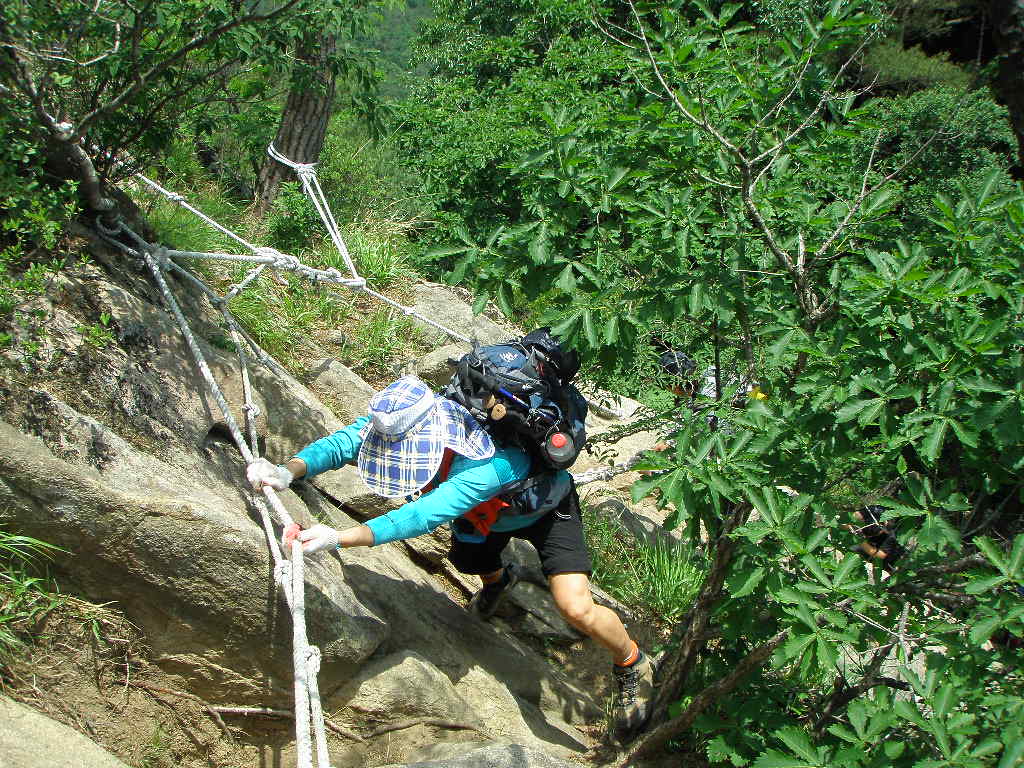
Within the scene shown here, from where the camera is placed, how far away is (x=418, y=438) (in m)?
3.27

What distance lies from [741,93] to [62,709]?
3.34 m

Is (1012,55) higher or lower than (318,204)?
higher

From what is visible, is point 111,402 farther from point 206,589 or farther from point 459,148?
point 459,148

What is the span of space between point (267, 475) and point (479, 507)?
3.12 ft

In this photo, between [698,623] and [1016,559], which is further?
[698,623]

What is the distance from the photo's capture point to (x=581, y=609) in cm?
355

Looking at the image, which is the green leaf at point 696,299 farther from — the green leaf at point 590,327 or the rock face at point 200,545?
the rock face at point 200,545

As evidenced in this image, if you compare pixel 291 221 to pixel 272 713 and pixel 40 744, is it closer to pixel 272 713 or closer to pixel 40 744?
pixel 272 713

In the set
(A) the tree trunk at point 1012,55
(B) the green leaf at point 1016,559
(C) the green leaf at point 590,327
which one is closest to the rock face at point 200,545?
(C) the green leaf at point 590,327

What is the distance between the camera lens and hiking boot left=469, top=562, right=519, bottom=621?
14.1 feet

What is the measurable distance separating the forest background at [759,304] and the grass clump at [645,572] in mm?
134

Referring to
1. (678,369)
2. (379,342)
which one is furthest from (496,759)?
(379,342)

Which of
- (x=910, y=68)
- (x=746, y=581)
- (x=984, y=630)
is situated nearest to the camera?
(x=984, y=630)

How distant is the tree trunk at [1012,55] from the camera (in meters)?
4.53
